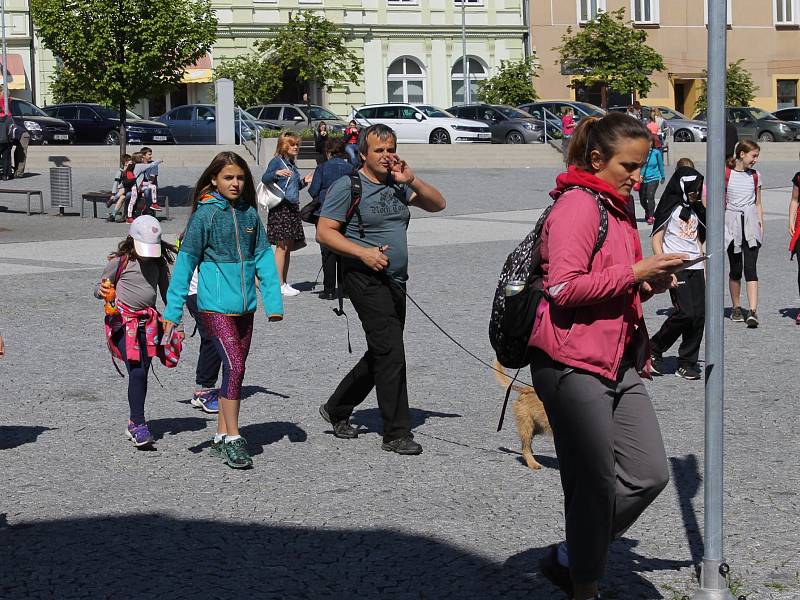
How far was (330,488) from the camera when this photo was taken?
6.49 meters

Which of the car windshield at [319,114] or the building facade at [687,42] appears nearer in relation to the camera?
the car windshield at [319,114]

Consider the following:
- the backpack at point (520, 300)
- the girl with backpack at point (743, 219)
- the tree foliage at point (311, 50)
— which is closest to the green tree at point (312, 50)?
the tree foliage at point (311, 50)

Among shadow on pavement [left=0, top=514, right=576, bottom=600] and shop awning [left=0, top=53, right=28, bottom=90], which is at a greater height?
shop awning [left=0, top=53, right=28, bottom=90]

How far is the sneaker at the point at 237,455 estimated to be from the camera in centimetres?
683

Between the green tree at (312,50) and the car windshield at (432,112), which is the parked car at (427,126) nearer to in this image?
the car windshield at (432,112)

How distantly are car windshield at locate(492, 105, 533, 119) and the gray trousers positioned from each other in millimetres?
38477

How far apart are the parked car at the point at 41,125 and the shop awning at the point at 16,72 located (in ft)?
49.7

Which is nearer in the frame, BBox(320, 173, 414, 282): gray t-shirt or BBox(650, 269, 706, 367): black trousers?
BBox(320, 173, 414, 282): gray t-shirt

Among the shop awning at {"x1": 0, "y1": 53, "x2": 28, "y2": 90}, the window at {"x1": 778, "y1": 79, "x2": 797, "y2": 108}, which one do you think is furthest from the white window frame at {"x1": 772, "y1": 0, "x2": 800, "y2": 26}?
the shop awning at {"x1": 0, "y1": 53, "x2": 28, "y2": 90}

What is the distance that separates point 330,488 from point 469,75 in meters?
51.3

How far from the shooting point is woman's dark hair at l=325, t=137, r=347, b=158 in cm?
1376

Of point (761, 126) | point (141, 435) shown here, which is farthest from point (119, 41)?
point (761, 126)

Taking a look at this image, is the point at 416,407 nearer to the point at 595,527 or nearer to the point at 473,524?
the point at 473,524

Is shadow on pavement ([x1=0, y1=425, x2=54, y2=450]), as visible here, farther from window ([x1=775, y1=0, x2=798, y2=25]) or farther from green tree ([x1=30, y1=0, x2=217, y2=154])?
window ([x1=775, y1=0, x2=798, y2=25])
